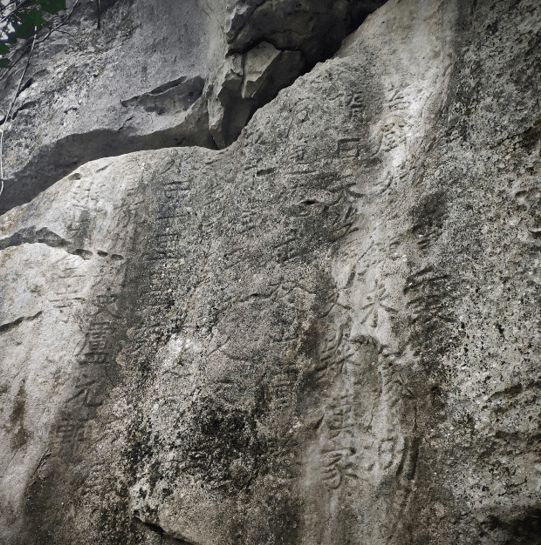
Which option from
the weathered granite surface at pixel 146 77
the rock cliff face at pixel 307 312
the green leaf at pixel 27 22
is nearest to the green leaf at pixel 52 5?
the green leaf at pixel 27 22

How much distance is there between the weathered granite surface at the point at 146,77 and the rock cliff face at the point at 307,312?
43 millimetres

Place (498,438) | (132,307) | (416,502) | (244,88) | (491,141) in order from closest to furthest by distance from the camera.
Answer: (498,438) → (416,502) → (491,141) → (132,307) → (244,88)

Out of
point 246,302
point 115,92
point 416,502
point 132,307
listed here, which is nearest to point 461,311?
point 416,502

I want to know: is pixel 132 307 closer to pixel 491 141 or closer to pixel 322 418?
pixel 322 418

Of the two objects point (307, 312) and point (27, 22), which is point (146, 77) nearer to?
point (27, 22)

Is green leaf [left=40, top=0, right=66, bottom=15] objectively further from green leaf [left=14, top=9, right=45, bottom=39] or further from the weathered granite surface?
the weathered granite surface

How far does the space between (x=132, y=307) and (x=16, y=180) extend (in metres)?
1.73

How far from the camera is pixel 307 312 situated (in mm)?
2197

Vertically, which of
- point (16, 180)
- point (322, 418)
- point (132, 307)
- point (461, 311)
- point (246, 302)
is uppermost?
point (16, 180)

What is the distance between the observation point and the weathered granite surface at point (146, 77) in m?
3.02

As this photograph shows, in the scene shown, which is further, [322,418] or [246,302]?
[246,302]

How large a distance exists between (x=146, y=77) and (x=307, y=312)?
7.37 feet

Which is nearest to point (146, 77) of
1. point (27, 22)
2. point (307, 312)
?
point (27, 22)

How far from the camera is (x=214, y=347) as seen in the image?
2.33 meters
